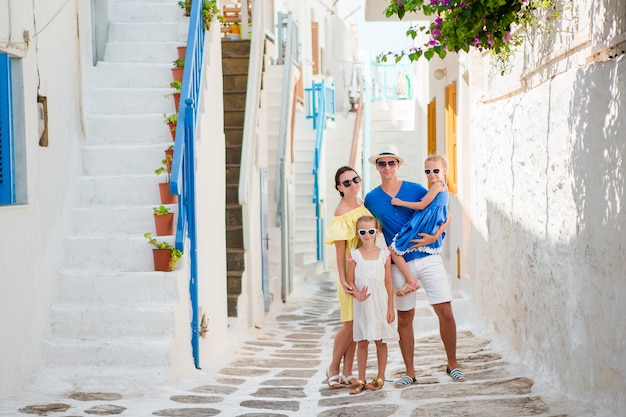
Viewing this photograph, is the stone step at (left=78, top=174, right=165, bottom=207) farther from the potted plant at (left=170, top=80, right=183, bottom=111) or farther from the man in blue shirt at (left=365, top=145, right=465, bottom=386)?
the man in blue shirt at (left=365, top=145, right=465, bottom=386)

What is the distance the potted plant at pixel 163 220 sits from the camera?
701 cm

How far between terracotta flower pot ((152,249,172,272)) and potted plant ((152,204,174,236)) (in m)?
0.31

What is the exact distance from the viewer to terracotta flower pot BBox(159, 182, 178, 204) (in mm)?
7289

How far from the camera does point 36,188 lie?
6363 millimetres

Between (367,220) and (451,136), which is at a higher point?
(451,136)

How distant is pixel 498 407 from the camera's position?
5320 mm

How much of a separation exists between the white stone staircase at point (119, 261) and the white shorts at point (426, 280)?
5.31 ft

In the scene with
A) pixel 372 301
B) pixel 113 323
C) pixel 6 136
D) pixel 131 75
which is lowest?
pixel 113 323

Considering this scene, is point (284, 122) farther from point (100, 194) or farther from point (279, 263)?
point (100, 194)

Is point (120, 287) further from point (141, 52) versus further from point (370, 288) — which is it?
point (141, 52)

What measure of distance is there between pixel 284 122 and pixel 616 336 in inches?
377

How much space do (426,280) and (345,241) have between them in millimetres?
625

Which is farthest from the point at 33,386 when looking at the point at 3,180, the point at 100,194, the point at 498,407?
the point at 498,407

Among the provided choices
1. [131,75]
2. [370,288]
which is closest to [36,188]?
[370,288]
